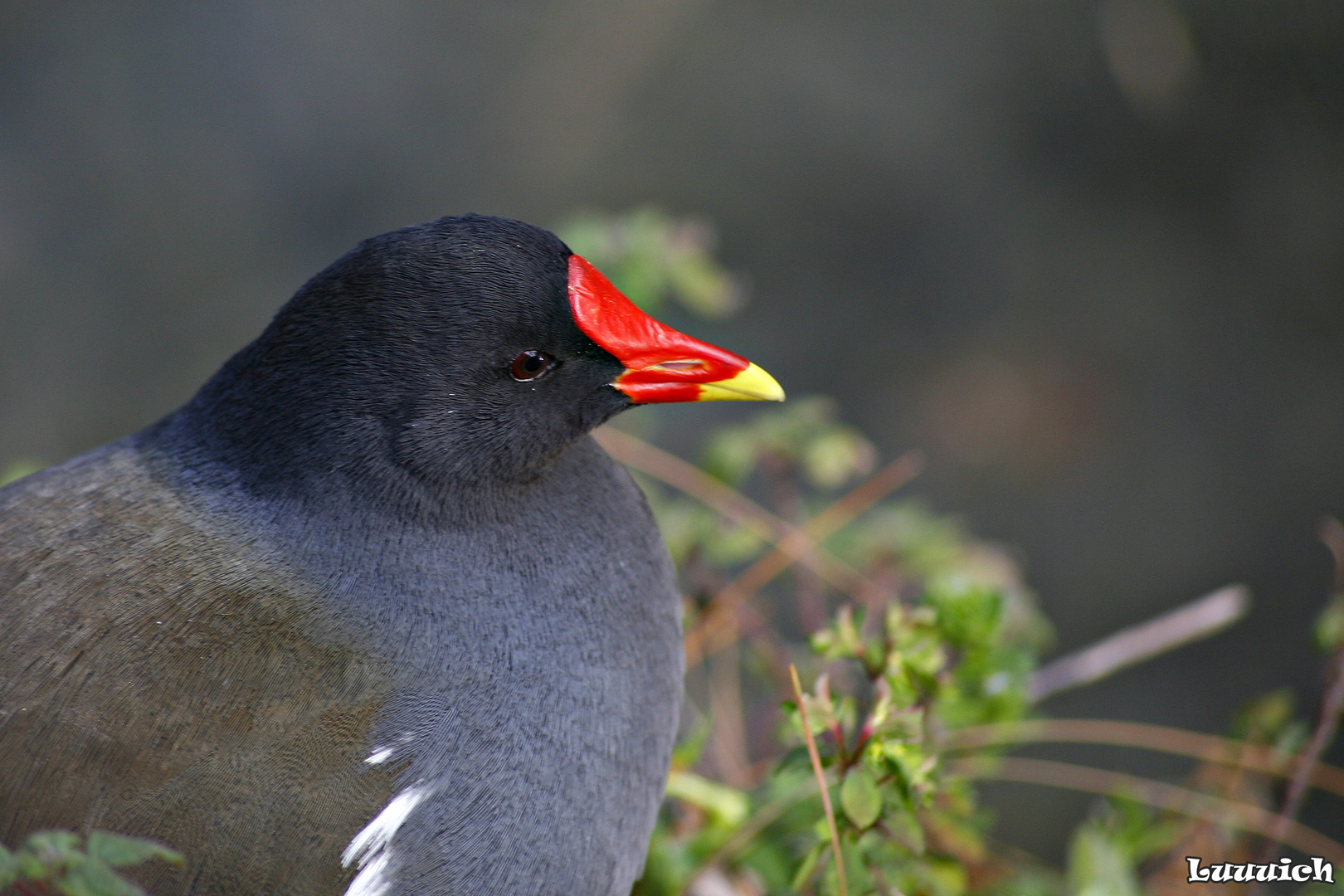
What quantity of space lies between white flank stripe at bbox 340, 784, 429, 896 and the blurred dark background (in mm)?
2129

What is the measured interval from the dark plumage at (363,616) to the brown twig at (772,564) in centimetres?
44

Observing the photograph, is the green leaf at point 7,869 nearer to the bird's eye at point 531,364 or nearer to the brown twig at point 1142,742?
the bird's eye at point 531,364

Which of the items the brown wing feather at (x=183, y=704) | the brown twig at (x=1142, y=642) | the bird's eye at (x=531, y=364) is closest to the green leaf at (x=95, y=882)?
the brown wing feather at (x=183, y=704)

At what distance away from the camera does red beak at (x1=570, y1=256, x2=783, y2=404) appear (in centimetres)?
151

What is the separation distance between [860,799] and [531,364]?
667 millimetres

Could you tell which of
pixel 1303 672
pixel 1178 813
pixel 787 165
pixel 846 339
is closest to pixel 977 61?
pixel 787 165

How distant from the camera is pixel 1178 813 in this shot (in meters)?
1.89

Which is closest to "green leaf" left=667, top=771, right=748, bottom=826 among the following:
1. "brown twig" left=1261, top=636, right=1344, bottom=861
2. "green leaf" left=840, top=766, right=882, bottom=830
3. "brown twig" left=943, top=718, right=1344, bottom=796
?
"brown twig" left=943, top=718, right=1344, bottom=796

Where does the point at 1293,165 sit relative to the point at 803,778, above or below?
above

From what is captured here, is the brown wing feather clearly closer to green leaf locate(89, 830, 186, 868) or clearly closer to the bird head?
the bird head

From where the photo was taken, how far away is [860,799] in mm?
1292

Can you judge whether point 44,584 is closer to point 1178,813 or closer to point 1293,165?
point 1178,813

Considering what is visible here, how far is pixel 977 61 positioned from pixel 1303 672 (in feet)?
6.19

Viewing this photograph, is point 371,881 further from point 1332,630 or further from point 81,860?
point 1332,630
